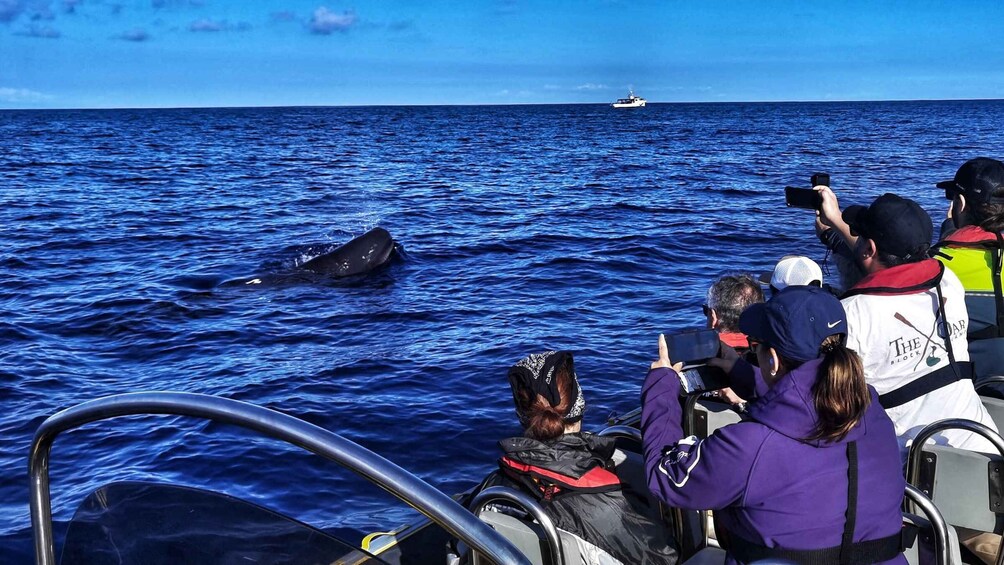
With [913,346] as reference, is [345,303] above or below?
below

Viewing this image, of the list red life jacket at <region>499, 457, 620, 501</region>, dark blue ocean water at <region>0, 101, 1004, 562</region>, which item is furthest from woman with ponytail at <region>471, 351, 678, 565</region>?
dark blue ocean water at <region>0, 101, 1004, 562</region>

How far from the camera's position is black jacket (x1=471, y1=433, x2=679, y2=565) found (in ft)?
10.9

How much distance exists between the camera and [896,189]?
28391 millimetres

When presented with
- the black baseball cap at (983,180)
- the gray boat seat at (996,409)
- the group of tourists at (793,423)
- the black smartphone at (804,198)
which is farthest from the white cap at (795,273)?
the black baseball cap at (983,180)

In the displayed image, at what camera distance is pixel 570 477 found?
338 cm

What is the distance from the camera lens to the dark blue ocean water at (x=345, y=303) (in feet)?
28.8

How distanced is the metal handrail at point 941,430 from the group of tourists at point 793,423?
9.5 inches

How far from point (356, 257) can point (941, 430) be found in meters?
14.9

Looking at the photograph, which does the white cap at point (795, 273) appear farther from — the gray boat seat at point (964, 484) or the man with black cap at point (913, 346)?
the gray boat seat at point (964, 484)

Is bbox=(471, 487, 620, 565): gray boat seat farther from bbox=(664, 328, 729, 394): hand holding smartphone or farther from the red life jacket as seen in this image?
bbox=(664, 328, 729, 394): hand holding smartphone

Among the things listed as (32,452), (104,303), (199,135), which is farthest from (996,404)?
(199,135)

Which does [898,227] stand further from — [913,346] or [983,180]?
[983,180]

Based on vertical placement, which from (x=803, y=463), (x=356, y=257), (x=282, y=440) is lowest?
(x=356, y=257)

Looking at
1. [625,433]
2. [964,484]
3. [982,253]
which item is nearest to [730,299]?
[625,433]
